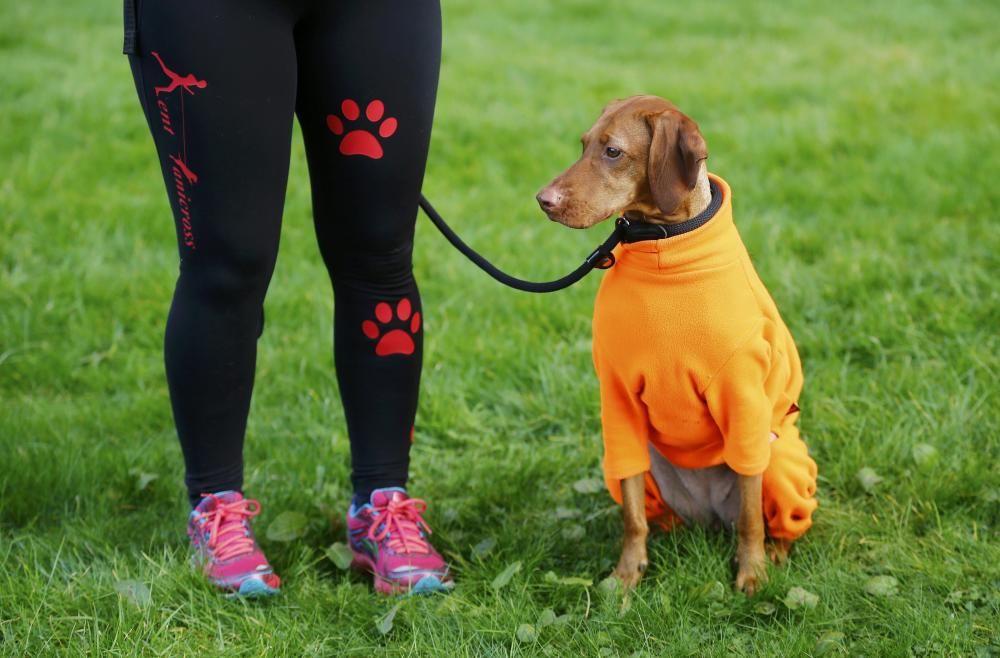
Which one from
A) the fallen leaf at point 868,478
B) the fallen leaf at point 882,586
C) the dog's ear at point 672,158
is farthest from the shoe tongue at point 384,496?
the fallen leaf at point 868,478

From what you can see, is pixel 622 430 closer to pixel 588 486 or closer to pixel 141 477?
pixel 588 486

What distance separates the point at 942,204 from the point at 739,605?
2.97 m

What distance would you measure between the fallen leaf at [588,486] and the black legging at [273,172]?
63 cm

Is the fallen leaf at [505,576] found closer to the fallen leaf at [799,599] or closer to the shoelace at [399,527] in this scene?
the shoelace at [399,527]

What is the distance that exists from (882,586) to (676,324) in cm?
78

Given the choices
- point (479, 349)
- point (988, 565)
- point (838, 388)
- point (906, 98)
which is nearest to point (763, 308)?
point (988, 565)

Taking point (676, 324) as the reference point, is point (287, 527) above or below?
below

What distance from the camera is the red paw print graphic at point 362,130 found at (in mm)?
2404

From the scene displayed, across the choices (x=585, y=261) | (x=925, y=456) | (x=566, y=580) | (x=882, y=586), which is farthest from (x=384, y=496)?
(x=925, y=456)

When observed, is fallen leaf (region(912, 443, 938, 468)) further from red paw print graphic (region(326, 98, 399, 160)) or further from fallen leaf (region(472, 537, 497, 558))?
red paw print graphic (region(326, 98, 399, 160))

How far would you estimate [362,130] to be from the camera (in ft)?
7.95

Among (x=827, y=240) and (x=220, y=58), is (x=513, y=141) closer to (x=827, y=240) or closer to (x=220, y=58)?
(x=827, y=240)

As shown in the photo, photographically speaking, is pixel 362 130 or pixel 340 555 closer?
pixel 362 130

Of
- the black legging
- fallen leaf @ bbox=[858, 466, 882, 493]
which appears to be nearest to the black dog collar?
the black legging
